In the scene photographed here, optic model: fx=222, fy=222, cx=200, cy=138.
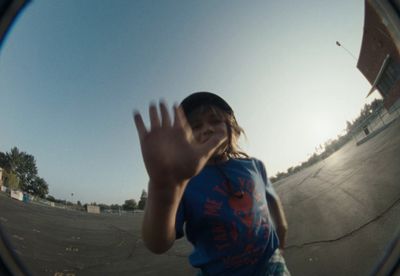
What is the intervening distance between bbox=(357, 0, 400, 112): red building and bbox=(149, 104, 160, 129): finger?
1.40 feet

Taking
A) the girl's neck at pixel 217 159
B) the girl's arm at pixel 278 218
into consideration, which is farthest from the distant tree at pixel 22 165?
the girl's arm at pixel 278 218

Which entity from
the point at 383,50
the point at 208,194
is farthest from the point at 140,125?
the point at 383,50

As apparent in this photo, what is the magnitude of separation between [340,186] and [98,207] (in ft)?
3.40

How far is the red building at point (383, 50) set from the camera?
403mm

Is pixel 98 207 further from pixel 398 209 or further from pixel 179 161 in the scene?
pixel 398 209

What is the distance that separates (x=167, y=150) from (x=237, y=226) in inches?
11.8

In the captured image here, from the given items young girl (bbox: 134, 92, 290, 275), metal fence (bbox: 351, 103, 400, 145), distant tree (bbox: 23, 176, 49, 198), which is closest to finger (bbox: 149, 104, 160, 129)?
young girl (bbox: 134, 92, 290, 275)

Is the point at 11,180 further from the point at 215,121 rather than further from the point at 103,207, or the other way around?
the point at 215,121

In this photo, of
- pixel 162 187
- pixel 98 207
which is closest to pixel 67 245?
pixel 98 207

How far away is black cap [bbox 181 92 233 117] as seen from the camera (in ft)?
2.12

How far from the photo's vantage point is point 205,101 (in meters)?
0.66

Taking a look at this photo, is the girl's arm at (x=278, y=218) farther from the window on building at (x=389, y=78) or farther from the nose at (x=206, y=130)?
the window on building at (x=389, y=78)

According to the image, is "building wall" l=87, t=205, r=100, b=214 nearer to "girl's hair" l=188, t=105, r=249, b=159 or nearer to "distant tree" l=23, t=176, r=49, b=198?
"distant tree" l=23, t=176, r=49, b=198

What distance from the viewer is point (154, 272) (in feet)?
2.85
